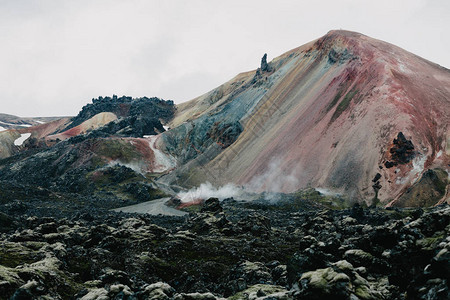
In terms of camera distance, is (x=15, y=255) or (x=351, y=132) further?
(x=351, y=132)

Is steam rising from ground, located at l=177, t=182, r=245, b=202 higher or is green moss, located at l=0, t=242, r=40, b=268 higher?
steam rising from ground, located at l=177, t=182, r=245, b=202

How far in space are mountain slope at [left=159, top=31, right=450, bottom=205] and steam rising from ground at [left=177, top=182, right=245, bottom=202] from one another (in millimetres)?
5345

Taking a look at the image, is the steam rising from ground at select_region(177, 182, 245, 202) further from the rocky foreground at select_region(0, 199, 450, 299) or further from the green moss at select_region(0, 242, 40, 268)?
the green moss at select_region(0, 242, 40, 268)

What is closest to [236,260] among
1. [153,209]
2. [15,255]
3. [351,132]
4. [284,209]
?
[15,255]

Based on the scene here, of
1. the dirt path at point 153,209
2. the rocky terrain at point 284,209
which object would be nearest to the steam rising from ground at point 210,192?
the rocky terrain at point 284,209

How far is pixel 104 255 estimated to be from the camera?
48062 mm

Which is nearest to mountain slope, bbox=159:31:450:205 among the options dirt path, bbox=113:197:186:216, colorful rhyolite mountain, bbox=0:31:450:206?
colorful rhyolite mountain, bbox=0:31:450:206

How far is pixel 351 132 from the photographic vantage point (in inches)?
5118

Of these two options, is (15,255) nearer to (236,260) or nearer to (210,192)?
(236,260)

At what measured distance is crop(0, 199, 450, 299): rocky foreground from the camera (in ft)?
74.5

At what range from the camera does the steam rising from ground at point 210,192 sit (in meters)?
144

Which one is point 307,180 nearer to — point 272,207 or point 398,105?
point 272,207

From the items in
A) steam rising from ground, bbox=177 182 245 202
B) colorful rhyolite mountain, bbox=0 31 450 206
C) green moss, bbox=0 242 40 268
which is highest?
colorful rhyolite mountain, bbox=0 31 450 206

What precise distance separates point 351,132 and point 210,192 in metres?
68.0
